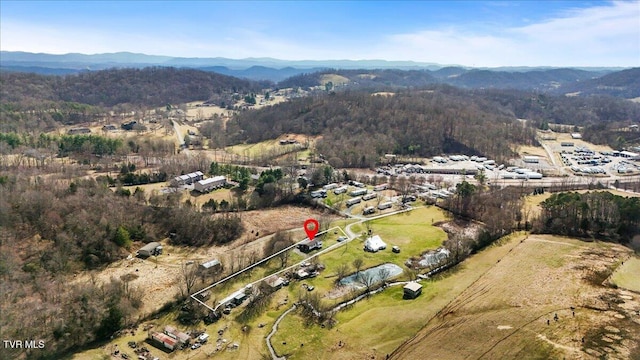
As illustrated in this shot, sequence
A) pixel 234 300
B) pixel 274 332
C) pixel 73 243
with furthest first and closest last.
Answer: pixel 73 243, pixel 234 300, pixel 274 332

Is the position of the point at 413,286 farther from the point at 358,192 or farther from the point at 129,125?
the point at 129,125

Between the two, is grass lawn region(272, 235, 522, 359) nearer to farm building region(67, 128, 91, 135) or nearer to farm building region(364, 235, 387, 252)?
farm building region(364, 235, 387, 252)

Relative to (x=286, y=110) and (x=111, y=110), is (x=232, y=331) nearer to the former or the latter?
(x=286, y=110)

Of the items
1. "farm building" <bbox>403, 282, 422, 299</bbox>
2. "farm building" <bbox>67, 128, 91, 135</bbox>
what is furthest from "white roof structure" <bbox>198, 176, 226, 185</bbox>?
"farm building" <bbox>67, 128, 91, 135</bbox>

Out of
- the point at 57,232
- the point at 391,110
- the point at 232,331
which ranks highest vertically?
the point at 391,110

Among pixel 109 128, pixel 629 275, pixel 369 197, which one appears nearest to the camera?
pixel 629 275

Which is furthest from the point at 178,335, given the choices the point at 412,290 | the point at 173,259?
the point at 412,290

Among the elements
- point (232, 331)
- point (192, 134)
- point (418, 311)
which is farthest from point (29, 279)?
point (192, 134)

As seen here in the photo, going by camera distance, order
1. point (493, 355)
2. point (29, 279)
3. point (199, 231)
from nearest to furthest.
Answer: point (493, 355) < point (29, 279) < point (199, 231)
